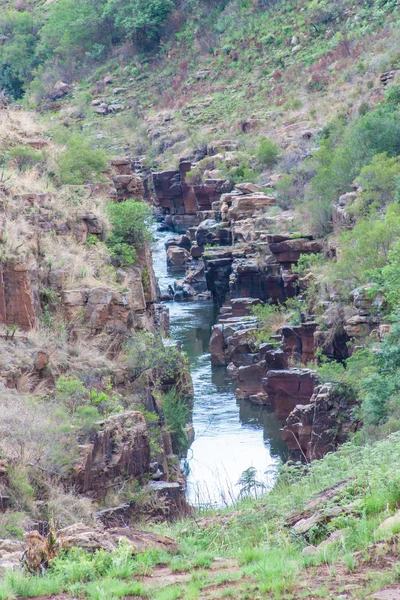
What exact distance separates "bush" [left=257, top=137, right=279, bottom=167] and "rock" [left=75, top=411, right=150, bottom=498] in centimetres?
4530

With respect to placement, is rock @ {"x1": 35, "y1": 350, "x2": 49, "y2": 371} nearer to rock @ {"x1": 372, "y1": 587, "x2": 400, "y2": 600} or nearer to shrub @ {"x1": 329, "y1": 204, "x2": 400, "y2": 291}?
rock @ {"x1": 372, "y1": 587, "x2": 400, "y2": 600}

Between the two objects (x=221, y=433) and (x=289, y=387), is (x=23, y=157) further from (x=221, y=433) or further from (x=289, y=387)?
(x=221, y=433)

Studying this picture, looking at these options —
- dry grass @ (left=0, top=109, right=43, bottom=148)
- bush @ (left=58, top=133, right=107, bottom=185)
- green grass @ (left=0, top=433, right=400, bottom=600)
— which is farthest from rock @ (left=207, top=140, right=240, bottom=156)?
green grass @ (left=0, top=433, right=400, bottom=600)

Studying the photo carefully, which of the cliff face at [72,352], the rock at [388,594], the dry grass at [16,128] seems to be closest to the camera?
the rock at [388,594]

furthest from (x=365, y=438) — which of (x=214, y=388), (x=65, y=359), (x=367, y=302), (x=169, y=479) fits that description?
(x=214, y=388)

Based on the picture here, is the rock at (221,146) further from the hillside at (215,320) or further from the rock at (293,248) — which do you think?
the rock at (293,248)

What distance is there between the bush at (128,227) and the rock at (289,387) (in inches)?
266

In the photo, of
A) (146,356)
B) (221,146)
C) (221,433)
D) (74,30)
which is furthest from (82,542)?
(74,30)

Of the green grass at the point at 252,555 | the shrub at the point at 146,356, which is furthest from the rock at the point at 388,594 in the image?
the shrub at the point at 146,356

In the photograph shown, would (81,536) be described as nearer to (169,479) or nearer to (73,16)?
(169,479)

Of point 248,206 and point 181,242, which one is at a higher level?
point 248,206

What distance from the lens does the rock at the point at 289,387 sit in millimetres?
32188

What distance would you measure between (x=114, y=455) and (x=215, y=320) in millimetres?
32212

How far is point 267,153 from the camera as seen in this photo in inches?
2507
